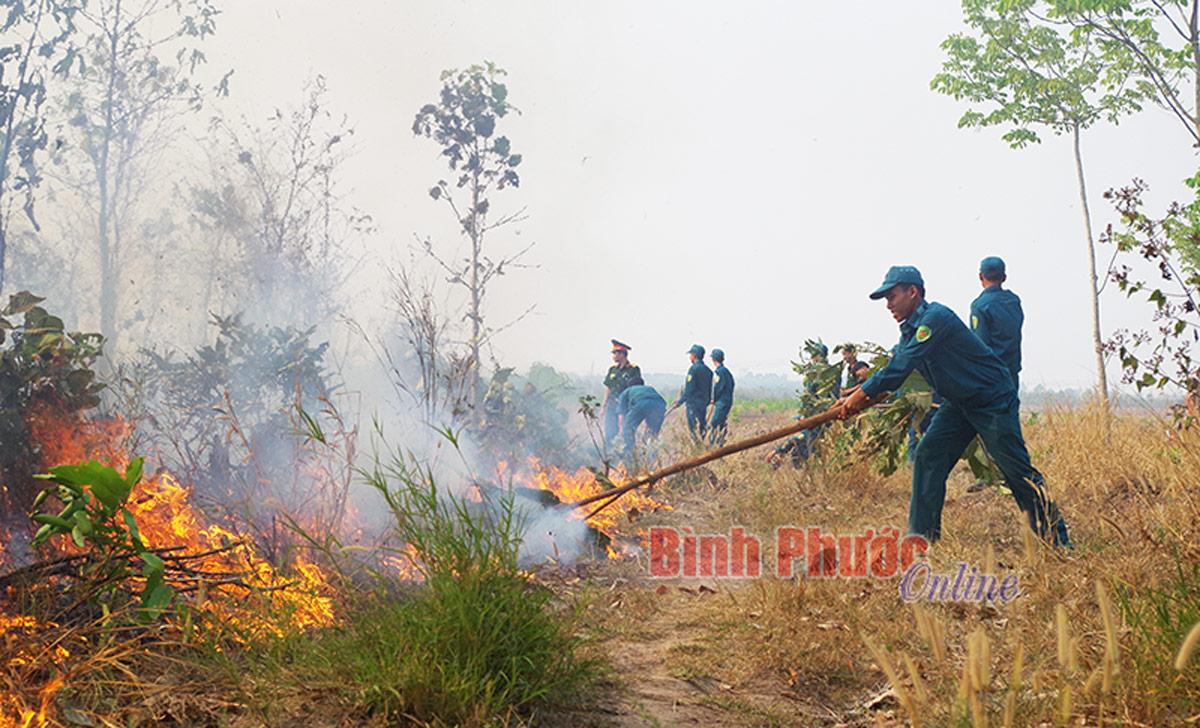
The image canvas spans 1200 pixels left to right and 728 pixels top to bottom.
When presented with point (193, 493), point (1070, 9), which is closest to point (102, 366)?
point (193, 493)

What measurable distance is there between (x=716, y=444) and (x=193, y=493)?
6.40 metres

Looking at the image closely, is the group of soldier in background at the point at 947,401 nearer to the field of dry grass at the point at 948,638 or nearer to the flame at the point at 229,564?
the field of dry grass at the point at 948,638

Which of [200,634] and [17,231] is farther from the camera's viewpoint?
[17,231]

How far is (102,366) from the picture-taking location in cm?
1141

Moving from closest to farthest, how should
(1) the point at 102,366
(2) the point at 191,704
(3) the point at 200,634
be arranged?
(2) the point at 191,704 < (3) the point at 200,634 < (1) the point at 102,366

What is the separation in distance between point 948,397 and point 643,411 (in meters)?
5.65

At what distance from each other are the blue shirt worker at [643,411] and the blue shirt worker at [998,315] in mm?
4377

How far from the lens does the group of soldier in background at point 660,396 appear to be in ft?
34.4

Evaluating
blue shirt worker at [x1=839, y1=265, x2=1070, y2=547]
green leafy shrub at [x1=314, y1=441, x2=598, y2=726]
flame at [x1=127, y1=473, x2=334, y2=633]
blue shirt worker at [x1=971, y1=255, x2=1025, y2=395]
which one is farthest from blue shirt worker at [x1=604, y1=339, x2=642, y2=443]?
green leafy shrub at [x1=314, y1=441, x2=598, y2=726]

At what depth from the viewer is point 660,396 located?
11016 millimetres

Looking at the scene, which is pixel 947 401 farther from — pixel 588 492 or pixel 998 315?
pixel 588 492

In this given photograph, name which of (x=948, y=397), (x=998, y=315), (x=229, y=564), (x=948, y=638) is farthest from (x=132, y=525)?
(x=998, y=315)

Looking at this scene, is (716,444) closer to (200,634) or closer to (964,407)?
(964,407)

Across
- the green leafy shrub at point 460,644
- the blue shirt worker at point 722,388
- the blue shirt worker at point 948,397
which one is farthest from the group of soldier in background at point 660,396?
the green leafy shrub at point 460,644
